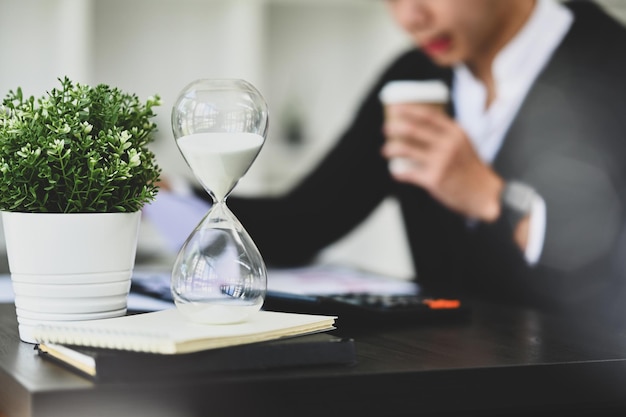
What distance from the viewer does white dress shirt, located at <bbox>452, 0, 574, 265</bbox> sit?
1983mm

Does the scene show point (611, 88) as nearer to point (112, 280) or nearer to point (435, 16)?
point (435, 16)

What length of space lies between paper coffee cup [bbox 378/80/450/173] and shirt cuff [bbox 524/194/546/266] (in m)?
0.40

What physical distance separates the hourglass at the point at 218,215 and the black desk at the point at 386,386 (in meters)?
0.10

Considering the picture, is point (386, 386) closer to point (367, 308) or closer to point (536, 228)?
point (367, 308)

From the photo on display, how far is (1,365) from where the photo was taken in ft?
2.43

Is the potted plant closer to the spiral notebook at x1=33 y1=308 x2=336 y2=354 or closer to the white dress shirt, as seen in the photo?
the spiral notebook at x1=33 y1=308 x2=336 y2=354

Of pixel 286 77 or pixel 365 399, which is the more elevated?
pixel 286 77

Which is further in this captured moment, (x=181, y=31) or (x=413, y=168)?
(x=181, y=31)

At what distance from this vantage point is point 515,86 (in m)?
2.06

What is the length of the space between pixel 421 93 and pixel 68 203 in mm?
1445

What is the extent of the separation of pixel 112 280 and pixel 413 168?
1531 mm

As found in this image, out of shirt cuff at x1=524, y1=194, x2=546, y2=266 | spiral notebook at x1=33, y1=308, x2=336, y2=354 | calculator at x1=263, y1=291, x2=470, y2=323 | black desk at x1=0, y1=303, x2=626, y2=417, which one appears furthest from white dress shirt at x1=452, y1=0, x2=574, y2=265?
spiral notebook at x1=33, y1=308, x2=336, y2=354

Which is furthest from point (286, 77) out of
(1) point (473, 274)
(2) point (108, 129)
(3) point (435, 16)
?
(2) point (108, 129)

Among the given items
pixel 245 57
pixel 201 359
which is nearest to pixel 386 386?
pixel 201 359
